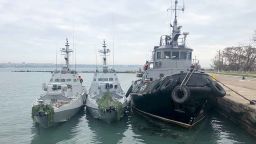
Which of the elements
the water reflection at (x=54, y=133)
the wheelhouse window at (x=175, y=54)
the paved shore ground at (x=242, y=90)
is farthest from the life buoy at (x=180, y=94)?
the water reflection at (x=54, y=133)

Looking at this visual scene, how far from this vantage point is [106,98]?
1053 inches

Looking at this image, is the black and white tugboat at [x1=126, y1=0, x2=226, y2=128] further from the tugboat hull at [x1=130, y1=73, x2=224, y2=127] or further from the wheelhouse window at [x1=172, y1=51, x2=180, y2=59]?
the wheelhouse window at [x1=172, y1=51, x2=180, y2=59]

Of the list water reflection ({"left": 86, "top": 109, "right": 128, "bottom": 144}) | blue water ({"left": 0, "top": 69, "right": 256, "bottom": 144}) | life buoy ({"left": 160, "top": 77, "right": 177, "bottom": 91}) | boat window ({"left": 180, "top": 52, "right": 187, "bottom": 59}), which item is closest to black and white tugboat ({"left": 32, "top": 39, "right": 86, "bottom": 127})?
blue water ({"left": 0, "top": 69, "right": 256, "bottom": 144})

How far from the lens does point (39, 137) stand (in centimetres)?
2156

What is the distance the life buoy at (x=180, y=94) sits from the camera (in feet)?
70.0

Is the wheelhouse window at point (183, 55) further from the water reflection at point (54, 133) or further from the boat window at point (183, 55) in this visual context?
the water reflection at point (54, 133)

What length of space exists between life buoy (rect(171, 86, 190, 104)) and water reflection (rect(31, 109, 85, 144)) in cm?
742

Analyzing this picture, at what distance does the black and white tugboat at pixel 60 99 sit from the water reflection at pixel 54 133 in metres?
0.44

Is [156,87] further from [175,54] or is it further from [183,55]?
[183,55]

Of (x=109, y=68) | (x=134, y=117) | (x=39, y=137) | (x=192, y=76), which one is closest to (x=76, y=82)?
(x=109, y=68)

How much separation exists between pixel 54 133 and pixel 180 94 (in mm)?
8990

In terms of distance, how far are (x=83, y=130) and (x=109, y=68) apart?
11034 millimetres

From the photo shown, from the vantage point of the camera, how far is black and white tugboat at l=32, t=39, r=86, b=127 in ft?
74.7

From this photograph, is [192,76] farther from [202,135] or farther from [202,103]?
[202,135]
